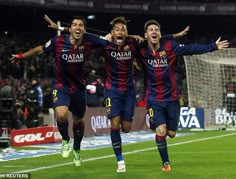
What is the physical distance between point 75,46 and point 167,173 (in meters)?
2.49

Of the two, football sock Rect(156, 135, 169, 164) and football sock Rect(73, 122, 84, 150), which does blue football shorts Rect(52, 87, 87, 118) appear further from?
football sock Rect(156, 135, 169, 164)

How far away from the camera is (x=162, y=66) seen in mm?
8703

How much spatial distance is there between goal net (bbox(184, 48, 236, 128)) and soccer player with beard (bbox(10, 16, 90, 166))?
48.1 ft

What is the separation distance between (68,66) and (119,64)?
96 centimetres

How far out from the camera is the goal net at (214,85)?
78.0 feet

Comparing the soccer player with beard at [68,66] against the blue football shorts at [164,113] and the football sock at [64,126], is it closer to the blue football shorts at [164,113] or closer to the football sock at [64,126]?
the football sock at [64,126]

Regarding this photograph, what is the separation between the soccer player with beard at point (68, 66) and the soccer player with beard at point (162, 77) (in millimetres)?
1055

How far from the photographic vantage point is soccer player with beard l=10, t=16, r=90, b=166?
362 inches

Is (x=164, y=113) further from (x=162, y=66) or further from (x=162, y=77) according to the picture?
(x=162, y=66)

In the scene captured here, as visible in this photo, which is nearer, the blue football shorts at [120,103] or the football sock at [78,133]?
the blue football shorts at [120,103]

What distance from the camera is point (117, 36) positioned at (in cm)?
873

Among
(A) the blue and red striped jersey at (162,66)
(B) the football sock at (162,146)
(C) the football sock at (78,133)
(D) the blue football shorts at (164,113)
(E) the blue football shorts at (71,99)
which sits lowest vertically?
(B) the football sock at (162,146)

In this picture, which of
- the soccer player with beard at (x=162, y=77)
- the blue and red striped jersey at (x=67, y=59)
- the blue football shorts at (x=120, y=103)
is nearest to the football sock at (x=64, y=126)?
the blue and red striped jersey at (x=67, y=59)

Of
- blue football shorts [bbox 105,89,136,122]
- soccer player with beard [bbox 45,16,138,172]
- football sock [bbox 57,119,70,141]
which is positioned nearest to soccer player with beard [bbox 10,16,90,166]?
football sock [bbox 57,119,70,141]
